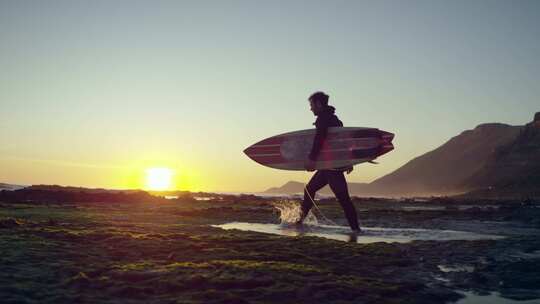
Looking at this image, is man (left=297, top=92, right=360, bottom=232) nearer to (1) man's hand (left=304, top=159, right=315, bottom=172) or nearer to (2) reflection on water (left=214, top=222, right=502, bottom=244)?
(1) man's hand (left=304, top=159, right=315, bottom=172)

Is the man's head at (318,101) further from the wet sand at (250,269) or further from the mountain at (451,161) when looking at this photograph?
the mountain at (451,161)

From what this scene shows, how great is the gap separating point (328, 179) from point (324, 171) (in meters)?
0.29

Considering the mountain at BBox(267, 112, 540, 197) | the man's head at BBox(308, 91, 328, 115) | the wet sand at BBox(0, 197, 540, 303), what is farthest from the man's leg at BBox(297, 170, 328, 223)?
the mountain at BBox(267, 112, 540, 197)

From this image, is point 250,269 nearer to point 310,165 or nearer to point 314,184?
point 314,184

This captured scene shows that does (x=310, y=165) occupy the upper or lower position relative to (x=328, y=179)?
upper

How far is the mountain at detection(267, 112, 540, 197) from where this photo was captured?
84688 mm

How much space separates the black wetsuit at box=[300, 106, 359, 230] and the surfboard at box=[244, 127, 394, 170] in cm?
17

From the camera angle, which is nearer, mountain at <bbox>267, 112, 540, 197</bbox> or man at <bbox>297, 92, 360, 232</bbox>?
man at <bbox>297, 92, 360, 232</bbox>

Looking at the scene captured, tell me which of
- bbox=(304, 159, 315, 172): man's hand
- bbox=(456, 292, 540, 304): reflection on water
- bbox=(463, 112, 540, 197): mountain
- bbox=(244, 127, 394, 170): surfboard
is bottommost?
bbox=(456, 292, 540, 304): reflection on water

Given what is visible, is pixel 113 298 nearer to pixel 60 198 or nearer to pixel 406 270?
pixel 406 270

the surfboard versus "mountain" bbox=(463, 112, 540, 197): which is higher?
"mountain" bbox=(463, 112, 540, 197)

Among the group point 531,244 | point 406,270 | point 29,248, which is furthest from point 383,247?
point 29,248

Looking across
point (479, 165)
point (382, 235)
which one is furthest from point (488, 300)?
point (479, 165)

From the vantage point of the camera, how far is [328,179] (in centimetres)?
1220
